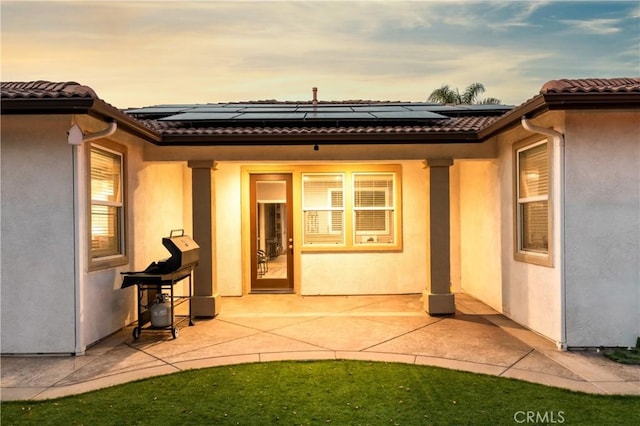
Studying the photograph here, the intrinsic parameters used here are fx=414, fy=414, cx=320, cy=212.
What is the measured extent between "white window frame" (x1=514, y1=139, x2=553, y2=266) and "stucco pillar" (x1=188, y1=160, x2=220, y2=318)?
18.1 feet

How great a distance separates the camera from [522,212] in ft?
23.5

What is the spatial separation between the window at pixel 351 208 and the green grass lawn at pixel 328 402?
516 centimetres

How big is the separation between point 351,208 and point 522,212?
3.89 m

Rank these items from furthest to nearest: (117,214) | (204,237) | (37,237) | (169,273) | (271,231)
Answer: (271,231) < (204,237) < (117,214) < (169,273) < (37,237)

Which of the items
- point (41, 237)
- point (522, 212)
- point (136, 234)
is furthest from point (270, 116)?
point (522, 212)

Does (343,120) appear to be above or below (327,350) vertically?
above

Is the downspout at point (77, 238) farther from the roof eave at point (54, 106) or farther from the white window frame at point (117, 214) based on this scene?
the roof eave at point (54, 106)

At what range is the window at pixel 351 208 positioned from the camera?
9922 millimetres

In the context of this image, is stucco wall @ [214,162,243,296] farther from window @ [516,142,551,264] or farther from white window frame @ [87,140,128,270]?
window @ [516,142,551,264]

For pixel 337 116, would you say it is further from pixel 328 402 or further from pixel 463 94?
pixel 463 94

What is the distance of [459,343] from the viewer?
612 cm

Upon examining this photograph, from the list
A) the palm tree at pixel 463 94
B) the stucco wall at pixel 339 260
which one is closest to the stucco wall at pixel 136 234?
the stucco wall at pixel 339 260

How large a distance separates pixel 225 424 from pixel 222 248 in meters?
6.50

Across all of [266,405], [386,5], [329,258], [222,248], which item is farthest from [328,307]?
[386,5]
